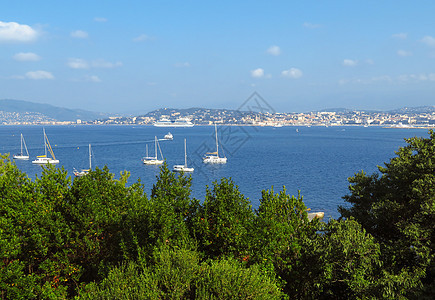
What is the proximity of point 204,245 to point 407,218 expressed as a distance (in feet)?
31.6

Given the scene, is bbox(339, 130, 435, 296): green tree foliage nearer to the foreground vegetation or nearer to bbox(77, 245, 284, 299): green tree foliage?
the foreground vegetation

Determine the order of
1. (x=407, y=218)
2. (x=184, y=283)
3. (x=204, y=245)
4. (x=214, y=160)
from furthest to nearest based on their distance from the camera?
(x=214, y=160)
(x=407, y=218)
(x=204, y=245)
(x=184, y=283)

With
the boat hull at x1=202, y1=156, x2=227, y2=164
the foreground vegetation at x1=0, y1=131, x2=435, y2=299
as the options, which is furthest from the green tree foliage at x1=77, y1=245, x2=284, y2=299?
the boat hull at x1=202, y1=156, x2=227, y2=164

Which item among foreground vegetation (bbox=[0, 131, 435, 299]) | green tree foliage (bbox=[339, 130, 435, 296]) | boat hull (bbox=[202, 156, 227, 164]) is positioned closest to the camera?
foreground vegetation (bbox=[0, 131, 435, 299])

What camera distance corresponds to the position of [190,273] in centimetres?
1159

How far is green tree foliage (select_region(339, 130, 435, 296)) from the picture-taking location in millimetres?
13562

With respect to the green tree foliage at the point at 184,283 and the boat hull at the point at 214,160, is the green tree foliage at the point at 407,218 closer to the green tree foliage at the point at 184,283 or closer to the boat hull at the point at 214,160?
the green tree foliage at the point at 184,283

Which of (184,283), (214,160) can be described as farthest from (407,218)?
(214,160)

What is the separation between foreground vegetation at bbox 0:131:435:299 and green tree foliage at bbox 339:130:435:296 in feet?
0.16

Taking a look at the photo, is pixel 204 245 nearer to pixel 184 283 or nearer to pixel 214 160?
pixel 184 283

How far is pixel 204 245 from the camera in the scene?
587 inches

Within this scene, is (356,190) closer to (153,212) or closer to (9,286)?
(153,212)

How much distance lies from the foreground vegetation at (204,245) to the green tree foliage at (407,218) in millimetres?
50

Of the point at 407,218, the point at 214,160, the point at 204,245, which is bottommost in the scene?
the point at 214,160
